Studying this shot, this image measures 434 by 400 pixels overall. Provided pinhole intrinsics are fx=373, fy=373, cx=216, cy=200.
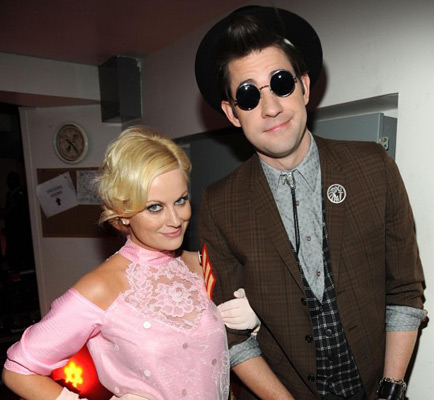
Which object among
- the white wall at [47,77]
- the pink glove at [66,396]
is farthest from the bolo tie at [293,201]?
the white wall at [47,77]

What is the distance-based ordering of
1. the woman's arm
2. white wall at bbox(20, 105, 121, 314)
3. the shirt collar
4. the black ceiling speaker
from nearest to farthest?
the woman's arm
the shirt collar
the black ceiling speaker
white wall at bbox(20, 105, 121, 314)

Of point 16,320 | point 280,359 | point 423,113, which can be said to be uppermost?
point 423,113

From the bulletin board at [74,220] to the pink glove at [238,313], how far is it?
2.61 m

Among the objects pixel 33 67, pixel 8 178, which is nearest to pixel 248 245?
pixel 33 67

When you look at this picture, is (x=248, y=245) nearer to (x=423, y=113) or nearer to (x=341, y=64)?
(x=423, y=113)

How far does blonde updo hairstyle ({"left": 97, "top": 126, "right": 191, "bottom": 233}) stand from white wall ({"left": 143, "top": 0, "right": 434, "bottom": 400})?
913mm

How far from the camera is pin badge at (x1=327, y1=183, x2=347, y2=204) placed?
1309mm

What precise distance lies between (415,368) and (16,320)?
13.4 feet

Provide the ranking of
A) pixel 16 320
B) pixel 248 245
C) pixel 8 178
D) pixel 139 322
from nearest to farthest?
1. pixel 139 322
2. pixel 248 245
3. pixel 16 320
4. pixel 8 178

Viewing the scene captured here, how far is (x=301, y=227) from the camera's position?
4.43 ft

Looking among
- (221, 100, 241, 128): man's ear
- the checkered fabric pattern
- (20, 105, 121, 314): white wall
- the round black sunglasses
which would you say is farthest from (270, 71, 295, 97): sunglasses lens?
(20, 105, 121, 314): white wall

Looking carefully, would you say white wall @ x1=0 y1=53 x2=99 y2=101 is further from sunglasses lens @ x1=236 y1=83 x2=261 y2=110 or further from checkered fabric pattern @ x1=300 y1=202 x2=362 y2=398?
checkered fabric pattern @ x1=300 y1=202 x2=362 y2=398

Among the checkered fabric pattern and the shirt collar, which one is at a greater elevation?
the shirt collar

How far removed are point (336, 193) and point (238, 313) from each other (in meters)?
0.58
